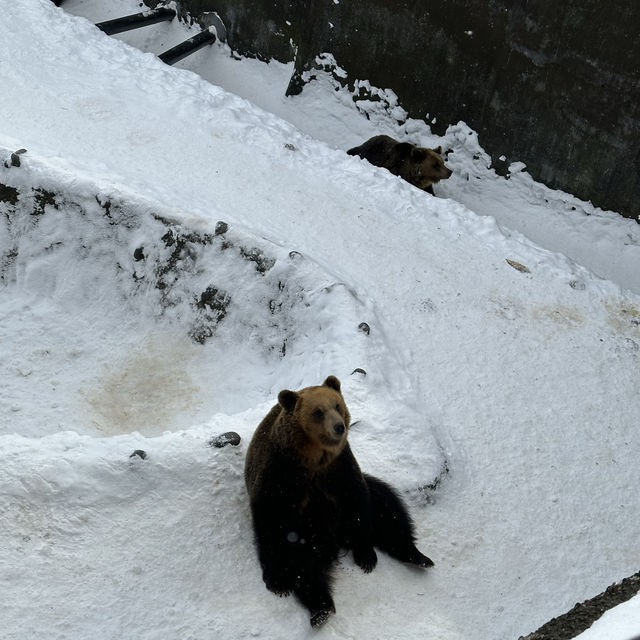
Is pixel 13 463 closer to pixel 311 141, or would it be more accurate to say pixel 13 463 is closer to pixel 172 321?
pixel 172 321

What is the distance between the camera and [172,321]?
7699 millimetres

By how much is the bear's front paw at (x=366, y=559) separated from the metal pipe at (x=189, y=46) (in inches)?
368

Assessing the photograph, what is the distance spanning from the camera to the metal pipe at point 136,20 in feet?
40.5

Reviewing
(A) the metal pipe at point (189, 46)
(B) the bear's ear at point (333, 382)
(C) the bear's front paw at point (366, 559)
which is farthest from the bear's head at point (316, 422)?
(A) the metal pipe at point (189, 46)

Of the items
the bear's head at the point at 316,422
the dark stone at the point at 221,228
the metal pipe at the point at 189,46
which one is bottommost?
the metal pipe at the point at 189,46

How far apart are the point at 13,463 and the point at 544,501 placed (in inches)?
134

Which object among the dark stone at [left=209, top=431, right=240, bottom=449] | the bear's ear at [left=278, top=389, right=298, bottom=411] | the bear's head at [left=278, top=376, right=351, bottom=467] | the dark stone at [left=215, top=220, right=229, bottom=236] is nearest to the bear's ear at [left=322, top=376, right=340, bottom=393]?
the bear's head at [left=278, top=376, right=351, bottom=467]

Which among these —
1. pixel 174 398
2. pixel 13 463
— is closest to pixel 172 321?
pixel 174 398

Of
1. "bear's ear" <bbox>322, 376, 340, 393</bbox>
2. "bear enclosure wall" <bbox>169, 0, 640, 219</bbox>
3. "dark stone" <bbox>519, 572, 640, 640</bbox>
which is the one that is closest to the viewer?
"dark stone" <bbox>519, 572, 640, 640</bbox>

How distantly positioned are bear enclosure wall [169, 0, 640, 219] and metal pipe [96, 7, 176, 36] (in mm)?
2282

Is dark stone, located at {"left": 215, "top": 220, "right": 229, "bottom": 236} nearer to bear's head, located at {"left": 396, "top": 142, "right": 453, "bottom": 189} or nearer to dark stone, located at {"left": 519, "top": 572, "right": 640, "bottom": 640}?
bear's head, located at {"left": 396, "top": 142, "right": 453, "bottom": 189}

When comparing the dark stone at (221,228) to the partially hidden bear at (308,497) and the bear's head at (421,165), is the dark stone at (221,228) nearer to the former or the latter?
the partially hidden bear at (308,497)

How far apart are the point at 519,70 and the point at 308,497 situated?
764 centimetres

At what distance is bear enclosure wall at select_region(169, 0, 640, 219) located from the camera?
975 cm
